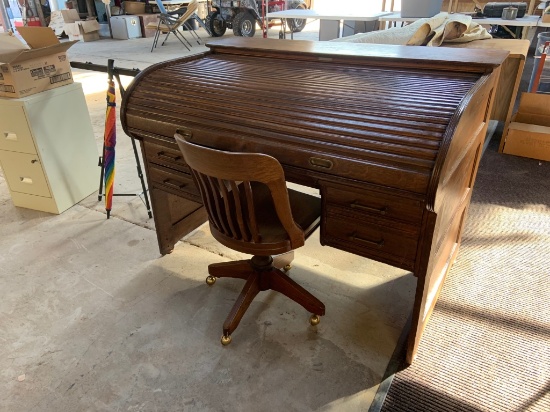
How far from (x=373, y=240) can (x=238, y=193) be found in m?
0.50

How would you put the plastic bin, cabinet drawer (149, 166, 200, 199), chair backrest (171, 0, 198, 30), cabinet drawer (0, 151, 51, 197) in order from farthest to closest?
chair backrest (171, 0, 198, 30)
the plastic bin
cabinet drawer (0, 151, 51, 197)
cabinet drawer (149, 166, 200, 199)

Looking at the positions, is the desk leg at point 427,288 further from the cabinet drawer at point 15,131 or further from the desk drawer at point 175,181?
the cabinet drawer at point 15,131

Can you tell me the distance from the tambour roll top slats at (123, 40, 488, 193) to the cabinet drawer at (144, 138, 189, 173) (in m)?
0.09

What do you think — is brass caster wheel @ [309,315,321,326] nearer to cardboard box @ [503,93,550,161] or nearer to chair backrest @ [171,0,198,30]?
cardboard box @ [503,93,550,161]

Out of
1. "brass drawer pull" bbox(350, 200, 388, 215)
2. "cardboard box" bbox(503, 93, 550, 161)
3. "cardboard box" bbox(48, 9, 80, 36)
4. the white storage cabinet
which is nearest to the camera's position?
"brass drawer pull" bbox(350, 200, 388, 215)

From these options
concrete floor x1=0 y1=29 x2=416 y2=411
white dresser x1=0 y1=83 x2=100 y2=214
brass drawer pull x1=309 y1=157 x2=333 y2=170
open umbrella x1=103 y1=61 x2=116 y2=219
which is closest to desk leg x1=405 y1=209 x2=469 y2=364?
concrete floor x1=0 y1=29 x2=416 y2=411

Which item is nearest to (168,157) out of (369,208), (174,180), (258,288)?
(174,180)

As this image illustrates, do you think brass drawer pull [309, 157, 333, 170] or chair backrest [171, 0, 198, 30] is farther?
chair backrest [171, 0, 198, 30]

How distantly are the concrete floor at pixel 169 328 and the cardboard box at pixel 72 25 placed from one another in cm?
775

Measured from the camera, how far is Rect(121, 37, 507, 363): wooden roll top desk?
1.29m

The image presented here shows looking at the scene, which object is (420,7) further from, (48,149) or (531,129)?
(48,149)

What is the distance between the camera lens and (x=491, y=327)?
178cm

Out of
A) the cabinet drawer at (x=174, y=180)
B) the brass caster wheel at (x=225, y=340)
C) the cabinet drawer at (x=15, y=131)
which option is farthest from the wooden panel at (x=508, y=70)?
the cabinet drawer at (x=15, y=131)

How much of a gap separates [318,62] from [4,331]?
1801 mm
